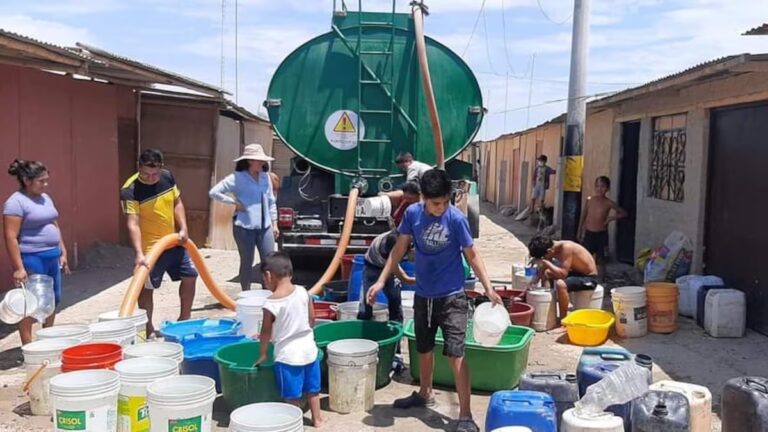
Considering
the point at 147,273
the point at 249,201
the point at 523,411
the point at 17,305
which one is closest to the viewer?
the point at 523,411

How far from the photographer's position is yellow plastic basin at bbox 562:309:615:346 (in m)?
6.62

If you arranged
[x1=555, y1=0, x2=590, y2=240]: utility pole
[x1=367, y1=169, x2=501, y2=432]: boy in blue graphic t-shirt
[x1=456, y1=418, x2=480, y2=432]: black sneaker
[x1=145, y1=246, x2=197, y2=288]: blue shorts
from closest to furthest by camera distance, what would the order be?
[x1=456, y1=418, x2=480, y2=432]: black sneaker, [x1=367, y1=169, x2=501, y2=432]: boy in blue graphic t-shirt, [x1=145, y1=246, x2=197, y2=288]: blue shorts, [x1=555, y1=0, x2=590, y2=240]: utility pole

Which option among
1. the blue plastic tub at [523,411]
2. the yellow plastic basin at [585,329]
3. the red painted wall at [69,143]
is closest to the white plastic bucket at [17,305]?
the red painted wall at [69,143]

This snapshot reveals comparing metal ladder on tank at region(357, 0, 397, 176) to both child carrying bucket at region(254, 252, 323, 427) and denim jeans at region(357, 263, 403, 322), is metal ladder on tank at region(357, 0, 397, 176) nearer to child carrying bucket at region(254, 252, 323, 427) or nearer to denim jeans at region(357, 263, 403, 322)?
denim jeans at region(357, 263, 403, 322)

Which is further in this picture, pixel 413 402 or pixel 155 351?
pixel 413 402

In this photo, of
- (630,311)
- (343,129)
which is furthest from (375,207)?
(630,311)

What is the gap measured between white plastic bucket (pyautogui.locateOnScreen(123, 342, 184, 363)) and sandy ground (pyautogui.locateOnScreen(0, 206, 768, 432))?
52 centimetres

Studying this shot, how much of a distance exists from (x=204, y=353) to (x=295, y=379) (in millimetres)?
1130

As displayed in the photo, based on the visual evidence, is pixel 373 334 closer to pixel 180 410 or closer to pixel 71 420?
pixel 180 410

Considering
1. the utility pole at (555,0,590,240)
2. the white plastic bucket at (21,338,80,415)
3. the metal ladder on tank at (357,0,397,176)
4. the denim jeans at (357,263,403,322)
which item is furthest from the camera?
the utility pole at (555,0,590,240)

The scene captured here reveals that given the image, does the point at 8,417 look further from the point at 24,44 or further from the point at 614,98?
the point at 614,98

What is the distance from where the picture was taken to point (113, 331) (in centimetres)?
504

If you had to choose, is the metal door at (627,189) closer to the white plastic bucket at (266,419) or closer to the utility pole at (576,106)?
the utility pole at (576,106)

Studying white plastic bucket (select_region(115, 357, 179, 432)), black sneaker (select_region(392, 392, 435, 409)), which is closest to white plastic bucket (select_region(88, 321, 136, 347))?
white plastic bucket (select_region(115, 357, 179, 432))
